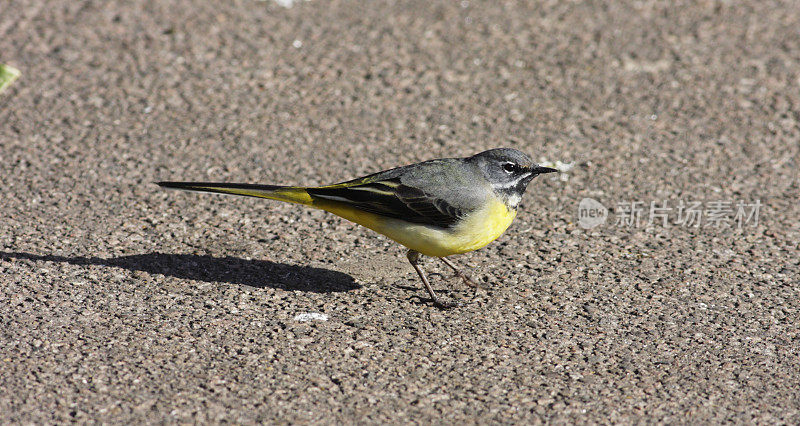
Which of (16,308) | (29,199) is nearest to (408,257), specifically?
(16,308)

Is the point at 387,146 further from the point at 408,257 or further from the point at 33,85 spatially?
the point at 33,85

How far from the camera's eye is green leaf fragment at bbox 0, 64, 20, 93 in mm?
8094

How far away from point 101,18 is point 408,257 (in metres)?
5.46

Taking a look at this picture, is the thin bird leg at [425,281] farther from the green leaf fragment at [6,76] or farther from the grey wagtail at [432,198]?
the green leaf fragment at [6,76]

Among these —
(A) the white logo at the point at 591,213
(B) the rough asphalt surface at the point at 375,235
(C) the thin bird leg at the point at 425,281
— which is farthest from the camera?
(A) the white logo at the point at 591,213

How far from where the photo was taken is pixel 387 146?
7590 mm

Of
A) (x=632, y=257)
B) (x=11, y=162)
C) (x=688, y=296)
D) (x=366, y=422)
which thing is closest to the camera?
(x=366, y=422)

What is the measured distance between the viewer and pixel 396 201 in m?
5.58

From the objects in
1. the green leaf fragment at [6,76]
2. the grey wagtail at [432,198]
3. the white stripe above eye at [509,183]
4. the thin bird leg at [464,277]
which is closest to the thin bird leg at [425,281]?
the grey wagtail at [432,198]

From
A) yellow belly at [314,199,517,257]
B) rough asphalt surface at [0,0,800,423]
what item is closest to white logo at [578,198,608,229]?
rough asphalt surface at [0,0,800,423]

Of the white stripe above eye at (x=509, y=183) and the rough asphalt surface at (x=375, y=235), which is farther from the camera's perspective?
the white stripe above eye at (x=509, y=183)

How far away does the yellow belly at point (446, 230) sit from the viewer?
548cm

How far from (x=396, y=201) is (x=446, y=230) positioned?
0.39 meters

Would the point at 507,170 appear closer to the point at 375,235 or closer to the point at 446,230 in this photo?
the point at 446,230
